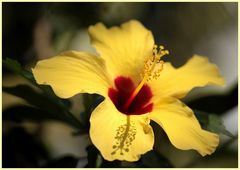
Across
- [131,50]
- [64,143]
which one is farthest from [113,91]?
[64,143]

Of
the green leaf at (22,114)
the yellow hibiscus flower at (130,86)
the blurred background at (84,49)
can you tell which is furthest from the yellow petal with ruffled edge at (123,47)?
the green leaf at (22,114)

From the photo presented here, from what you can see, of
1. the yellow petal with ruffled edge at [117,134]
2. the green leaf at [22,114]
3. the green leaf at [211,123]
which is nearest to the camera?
the yellow petal with ruffled edge at [117,134]

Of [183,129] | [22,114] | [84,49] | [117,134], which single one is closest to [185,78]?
[183,129]

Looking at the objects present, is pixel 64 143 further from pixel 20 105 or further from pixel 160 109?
pixel 160 109

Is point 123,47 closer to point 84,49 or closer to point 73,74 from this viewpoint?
point 73,74

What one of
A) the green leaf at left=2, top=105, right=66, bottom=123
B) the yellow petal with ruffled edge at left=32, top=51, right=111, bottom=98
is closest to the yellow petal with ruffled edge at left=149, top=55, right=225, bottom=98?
the yellow petal with ruffled edge at left=32, top=51, right=111, bottom=98

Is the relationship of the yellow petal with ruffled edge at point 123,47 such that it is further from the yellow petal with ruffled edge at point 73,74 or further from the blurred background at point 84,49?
the blurred background at point 84,49
